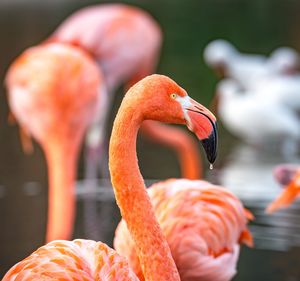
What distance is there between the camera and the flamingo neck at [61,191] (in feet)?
14.7

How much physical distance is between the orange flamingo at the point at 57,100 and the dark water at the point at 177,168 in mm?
571

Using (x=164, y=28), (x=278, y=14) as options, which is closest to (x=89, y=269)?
(x=164, y=28)

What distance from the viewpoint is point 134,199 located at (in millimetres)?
2791

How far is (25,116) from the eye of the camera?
5156mm

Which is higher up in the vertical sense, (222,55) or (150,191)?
(150,191)

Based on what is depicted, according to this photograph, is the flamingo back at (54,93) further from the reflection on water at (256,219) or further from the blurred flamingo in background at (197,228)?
the blurred flamingo in background at (197,228)

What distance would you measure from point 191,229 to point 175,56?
9.76 m

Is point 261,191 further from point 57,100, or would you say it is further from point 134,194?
point 134,194

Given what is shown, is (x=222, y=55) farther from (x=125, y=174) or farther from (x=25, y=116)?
(x=125, y=174)

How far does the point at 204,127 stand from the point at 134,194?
0.93 feet

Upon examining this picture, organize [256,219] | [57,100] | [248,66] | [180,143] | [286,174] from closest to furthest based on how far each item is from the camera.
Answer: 1. [286,174]
2. [57,100]
3. [256,219]
4. [180,143]
5. [248,66]

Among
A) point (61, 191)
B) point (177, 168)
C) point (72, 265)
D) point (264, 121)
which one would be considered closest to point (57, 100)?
point (61, 191)

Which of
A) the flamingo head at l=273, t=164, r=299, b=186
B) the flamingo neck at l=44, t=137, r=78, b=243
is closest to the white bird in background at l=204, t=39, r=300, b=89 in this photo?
the flamingo neck at l=44, t=137, r=78, b=243

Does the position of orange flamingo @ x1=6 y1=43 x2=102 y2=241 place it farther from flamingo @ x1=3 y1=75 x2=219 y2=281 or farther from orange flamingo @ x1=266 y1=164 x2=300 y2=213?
flamingo @ x1=3 y1=75 x2=219 y2=281
